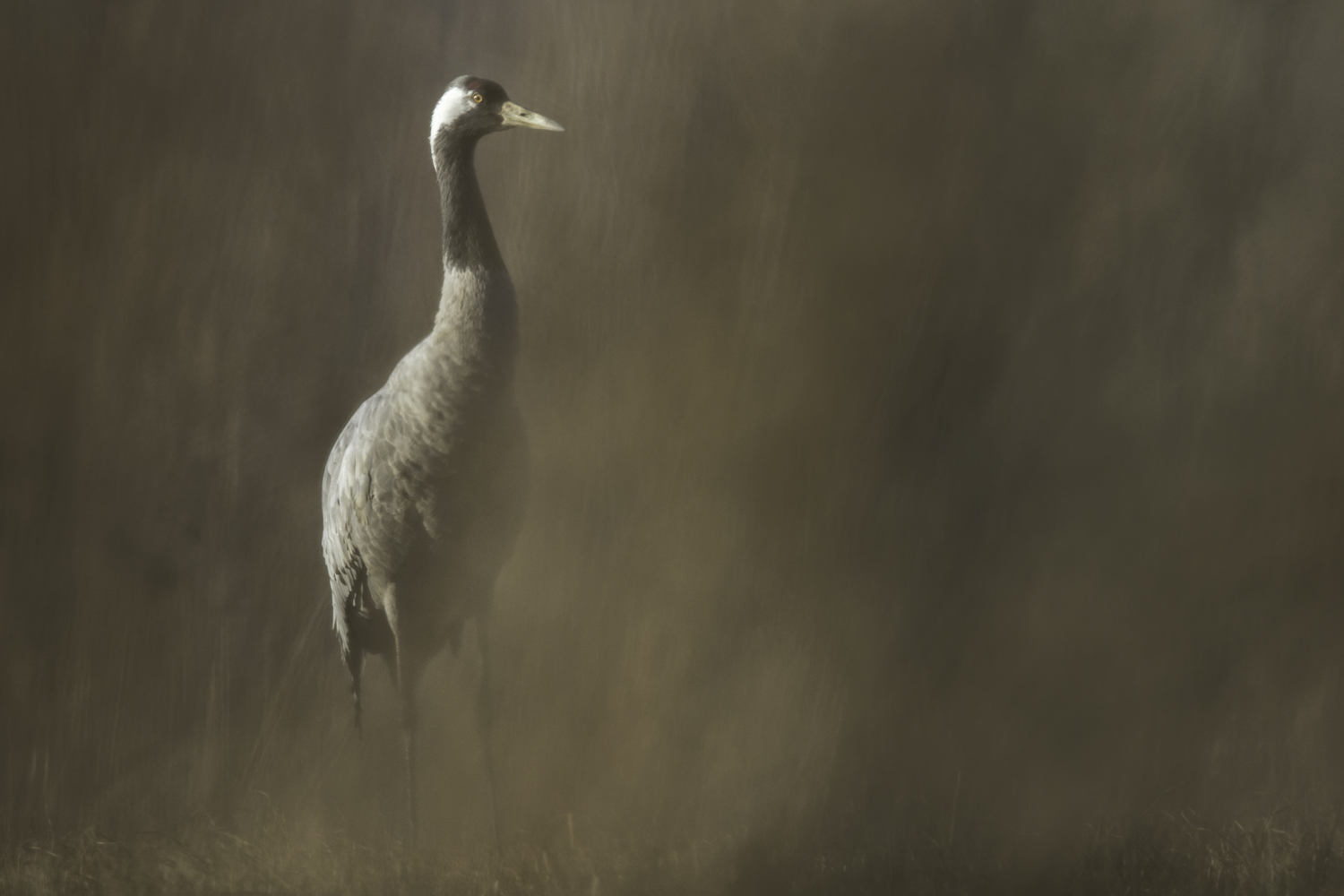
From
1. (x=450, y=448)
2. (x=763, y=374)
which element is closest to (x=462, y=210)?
(x=450, y=448)

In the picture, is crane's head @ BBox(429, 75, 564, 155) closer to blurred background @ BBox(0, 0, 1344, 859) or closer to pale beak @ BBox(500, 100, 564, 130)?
pale beak @ BBox(500, 100, 564, 130)

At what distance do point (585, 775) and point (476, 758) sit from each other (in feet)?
0.91

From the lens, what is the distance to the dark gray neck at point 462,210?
191cm

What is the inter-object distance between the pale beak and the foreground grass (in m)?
1.32

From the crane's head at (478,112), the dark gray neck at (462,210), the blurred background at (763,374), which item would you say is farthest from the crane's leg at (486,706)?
the crane's head at (478,112)

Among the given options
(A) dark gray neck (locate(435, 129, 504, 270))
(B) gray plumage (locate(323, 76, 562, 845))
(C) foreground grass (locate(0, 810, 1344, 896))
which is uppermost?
(A) dark gray neck (locate(435, 129, 504, 270))

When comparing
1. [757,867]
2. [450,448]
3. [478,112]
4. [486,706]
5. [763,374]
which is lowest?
[757,867]

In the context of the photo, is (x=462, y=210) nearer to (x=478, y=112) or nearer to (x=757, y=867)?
(x=478, y=112)

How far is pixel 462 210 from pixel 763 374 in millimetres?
690

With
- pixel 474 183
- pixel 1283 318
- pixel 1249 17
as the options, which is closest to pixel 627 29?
pixel 474 183

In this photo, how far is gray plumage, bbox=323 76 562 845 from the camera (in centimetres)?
188

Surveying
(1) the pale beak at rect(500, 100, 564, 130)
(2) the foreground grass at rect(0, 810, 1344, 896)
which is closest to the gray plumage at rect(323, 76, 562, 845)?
(1) the pale beak at rect(500, 100, 564, 130)

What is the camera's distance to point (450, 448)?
1.89 metres

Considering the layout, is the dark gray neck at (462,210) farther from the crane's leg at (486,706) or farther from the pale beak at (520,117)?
the crane's leg at (486,706)
